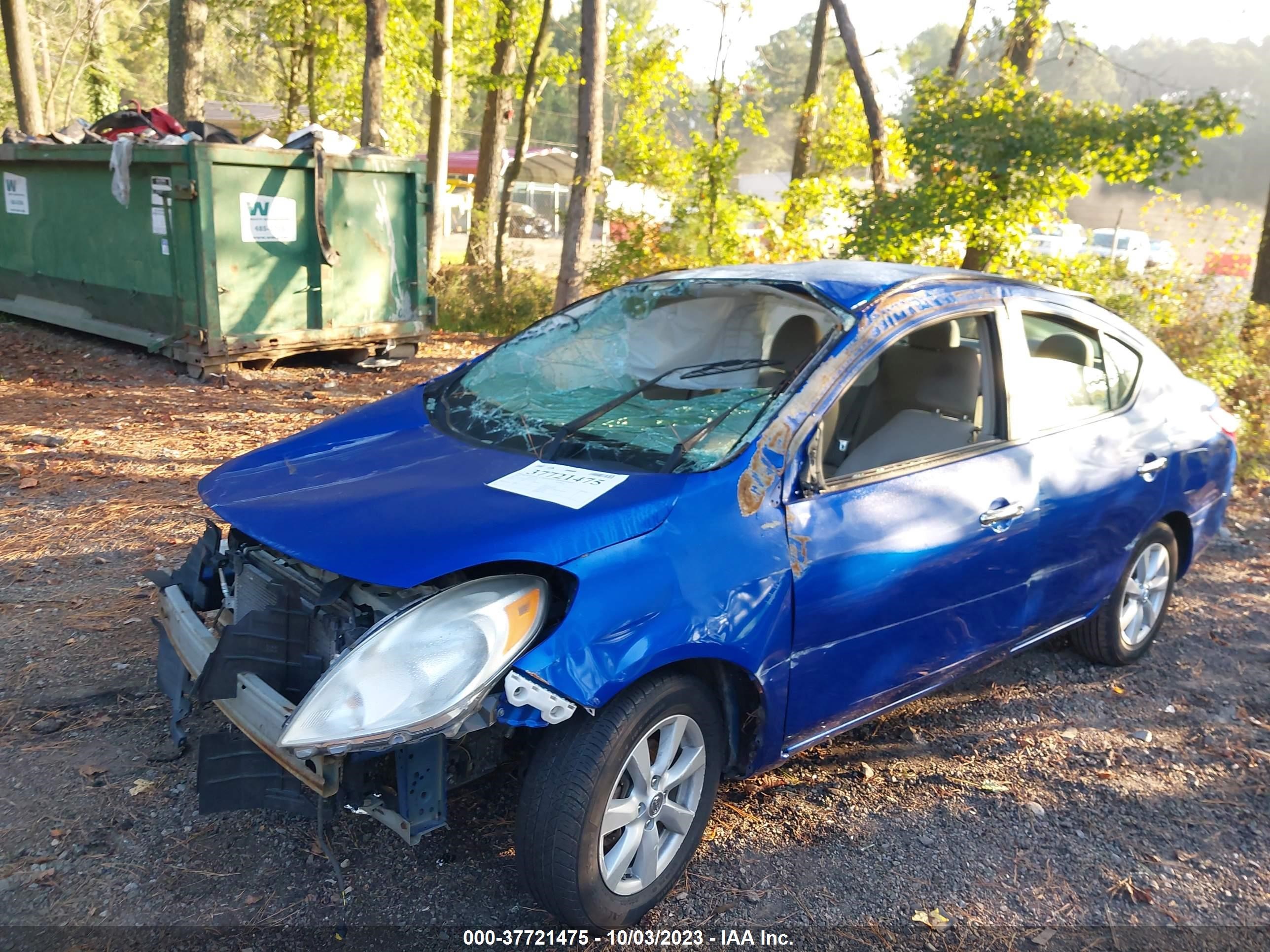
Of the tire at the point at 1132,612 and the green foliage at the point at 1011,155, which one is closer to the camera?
the tire at the point at 1132,612

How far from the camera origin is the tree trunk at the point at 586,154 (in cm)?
898

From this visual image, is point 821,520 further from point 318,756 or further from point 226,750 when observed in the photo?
point 226,750

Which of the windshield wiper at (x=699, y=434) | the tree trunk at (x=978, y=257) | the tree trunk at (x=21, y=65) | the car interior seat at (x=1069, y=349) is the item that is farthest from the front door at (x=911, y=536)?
the tree trunk at (x=21, y=65)

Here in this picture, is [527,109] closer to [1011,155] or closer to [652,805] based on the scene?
[1011,155]

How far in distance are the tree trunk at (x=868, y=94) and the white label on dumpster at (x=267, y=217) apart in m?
5.49

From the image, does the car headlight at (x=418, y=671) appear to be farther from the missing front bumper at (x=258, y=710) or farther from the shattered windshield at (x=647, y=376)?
the shattered windshield at (x=647, y=376)

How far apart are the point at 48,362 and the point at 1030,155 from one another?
28.7 ft

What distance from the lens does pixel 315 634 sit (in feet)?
9.10

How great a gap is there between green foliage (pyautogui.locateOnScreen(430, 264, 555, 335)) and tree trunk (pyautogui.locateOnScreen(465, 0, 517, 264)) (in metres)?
1.46

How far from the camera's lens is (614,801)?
256cm

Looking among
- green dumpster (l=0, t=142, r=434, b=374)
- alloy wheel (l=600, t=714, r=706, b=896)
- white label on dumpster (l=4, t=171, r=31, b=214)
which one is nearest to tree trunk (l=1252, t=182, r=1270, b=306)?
green dumpster (l=0, t=142, r=434, b=374)

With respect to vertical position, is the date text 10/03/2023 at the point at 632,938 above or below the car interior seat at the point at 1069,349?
below

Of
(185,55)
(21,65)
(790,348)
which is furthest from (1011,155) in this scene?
(21,65)

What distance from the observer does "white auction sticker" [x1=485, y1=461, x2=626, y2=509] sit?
107 inches
